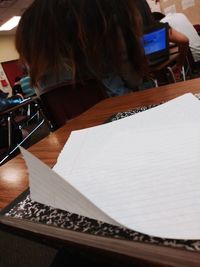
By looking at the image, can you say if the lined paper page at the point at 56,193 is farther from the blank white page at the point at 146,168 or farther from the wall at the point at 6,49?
the wall at the point at 6,49

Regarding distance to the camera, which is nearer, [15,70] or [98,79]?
[98,79]

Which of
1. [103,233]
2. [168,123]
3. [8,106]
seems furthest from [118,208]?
[8,106]

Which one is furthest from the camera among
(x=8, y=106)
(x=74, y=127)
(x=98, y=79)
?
(x=8, y=106)

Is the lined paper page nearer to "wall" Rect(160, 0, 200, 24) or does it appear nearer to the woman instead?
the woman

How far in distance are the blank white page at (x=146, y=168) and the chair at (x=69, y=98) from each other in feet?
1.45

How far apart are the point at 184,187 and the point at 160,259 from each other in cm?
10

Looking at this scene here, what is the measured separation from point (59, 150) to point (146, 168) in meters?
0.21

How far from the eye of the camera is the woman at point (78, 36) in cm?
77

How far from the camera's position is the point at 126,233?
220 mm

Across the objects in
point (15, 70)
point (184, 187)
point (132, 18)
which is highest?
point (132, 18)

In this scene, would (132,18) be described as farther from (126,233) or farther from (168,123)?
(126,233)

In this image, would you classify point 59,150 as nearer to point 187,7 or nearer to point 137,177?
point 137,177

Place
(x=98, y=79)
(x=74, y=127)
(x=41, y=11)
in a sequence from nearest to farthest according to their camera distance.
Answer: (x=74, y=127)
(x=41, y=11)
(x=98, y=79)

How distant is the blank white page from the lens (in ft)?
0.73
